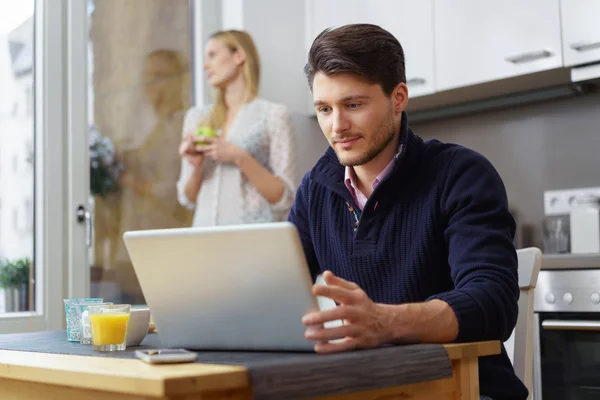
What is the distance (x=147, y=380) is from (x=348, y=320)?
336 millimetres

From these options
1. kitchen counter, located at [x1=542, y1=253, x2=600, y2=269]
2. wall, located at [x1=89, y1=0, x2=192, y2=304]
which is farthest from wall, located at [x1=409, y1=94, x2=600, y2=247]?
wall, located at [x1=89, y1=0, x2=192, y2=304]

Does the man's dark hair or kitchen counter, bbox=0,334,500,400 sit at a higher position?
the man's dark hair

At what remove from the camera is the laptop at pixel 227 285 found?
101cm

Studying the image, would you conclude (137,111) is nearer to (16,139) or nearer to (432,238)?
(16,139)

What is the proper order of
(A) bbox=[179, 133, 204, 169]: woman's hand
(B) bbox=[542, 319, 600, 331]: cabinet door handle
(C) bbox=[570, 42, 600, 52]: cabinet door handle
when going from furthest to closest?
(A) bbox=[179, 133, 204, 169]: woman's hand → (C) bbox=[570, 42, 600, 52]: cabinet door handle → (B) bbox=[542, 319, 600, 331]: cabinet door handle

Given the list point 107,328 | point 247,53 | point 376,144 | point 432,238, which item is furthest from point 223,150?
point 107,328

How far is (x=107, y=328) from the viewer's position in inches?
48.0

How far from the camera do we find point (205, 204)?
3.20 meters

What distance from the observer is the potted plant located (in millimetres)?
2902

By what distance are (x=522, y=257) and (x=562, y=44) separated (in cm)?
139

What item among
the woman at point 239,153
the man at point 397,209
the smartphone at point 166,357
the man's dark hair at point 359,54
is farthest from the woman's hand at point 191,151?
the smartphone at point 166,357

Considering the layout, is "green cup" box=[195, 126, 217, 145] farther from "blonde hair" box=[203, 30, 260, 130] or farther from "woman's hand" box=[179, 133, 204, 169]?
"blonde hair" box=[203, 30, 260, 130]

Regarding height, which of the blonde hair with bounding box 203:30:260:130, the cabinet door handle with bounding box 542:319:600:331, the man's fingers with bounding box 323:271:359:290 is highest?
the blonde hair with bounding box 203:30:260:130

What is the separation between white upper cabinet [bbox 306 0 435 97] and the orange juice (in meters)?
2.16
